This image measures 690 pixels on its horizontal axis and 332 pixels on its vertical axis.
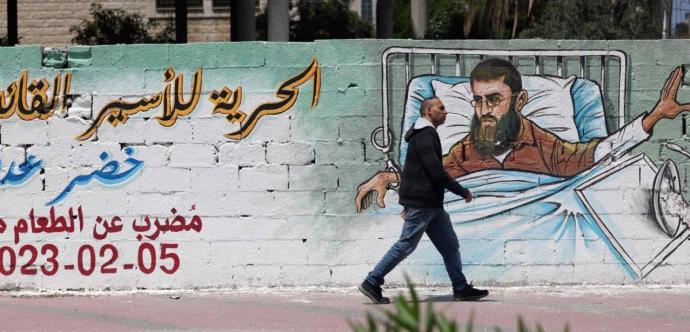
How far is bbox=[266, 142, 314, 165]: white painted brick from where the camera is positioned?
8.91 meters

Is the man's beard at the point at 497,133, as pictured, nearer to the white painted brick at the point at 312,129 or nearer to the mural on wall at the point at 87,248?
the white painted brick at the point at 312,129

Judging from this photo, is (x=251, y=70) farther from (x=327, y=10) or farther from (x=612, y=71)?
(x=327, y=10)

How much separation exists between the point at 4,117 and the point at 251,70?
193 centimetres

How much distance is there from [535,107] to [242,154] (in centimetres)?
230

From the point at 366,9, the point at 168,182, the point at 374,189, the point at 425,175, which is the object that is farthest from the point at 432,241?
the point at 366,9

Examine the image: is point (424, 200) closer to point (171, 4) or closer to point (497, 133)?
point (497, 133)

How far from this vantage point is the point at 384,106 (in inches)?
351

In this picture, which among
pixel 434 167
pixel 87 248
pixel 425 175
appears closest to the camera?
pixel 434 167

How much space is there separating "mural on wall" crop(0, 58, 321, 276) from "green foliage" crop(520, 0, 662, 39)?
34.3 ft

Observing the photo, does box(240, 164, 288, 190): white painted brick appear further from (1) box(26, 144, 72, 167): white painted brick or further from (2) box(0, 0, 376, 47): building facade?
(2) box(0, 0, 376, 47): building facade

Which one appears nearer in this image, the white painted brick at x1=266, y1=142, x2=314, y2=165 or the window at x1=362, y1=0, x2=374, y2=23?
the white painted brick at x1=266, y1=142, x2=314, y2=165

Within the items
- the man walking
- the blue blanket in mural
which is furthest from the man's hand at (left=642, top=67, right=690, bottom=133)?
the man walking

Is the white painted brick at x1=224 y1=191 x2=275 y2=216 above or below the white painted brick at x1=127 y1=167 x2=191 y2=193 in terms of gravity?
below

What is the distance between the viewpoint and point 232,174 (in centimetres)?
893
